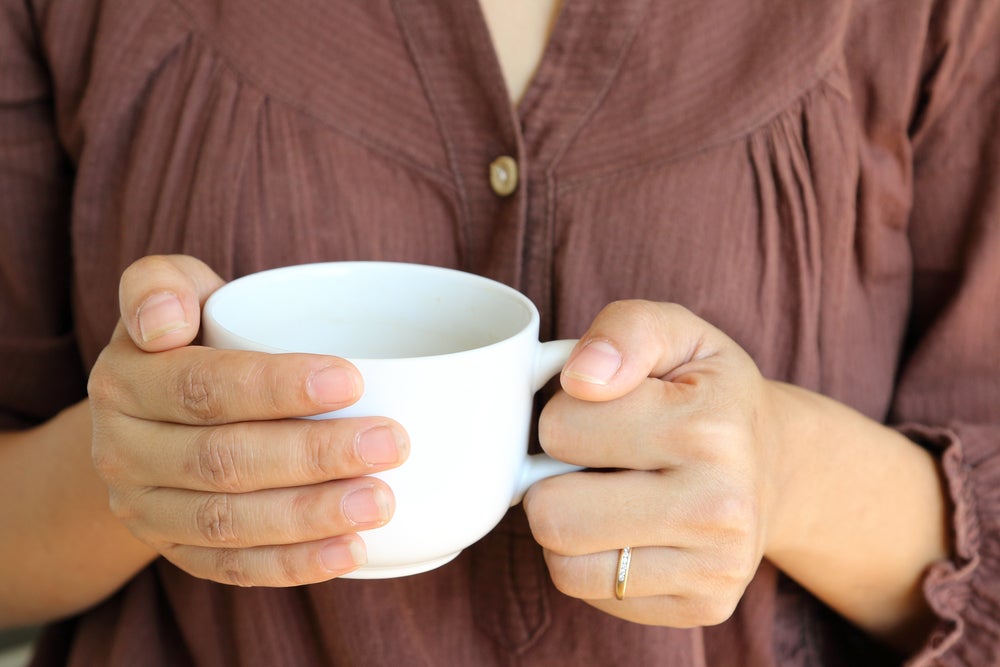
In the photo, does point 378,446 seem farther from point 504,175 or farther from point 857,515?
point 857,515

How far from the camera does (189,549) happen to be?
518mm

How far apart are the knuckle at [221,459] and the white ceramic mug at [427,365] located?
1.9 inches

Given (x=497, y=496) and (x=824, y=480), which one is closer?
(x=497, y=496)

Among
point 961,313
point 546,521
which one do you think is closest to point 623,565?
point 546,521

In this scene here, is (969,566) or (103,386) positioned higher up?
(103,386)

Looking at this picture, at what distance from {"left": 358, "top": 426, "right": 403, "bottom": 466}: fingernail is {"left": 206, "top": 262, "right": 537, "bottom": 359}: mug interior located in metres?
0.13

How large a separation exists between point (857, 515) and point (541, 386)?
294 millimetres

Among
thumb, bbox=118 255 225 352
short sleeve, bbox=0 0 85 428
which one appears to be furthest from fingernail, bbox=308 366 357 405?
short sleeve, bbox=0 0 85 428

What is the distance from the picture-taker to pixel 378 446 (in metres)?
0.43

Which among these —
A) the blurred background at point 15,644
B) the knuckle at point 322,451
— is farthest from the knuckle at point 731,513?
the blurred background at point 15,644

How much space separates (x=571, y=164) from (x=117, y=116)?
36 cm

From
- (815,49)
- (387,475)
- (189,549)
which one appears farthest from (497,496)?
(815,49)

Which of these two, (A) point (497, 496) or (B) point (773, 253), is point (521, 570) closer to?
(A) point (497, 496)

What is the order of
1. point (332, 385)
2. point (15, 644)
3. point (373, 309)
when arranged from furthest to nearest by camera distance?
point (15, 644) → point (373, 309) → point (332, 385)
